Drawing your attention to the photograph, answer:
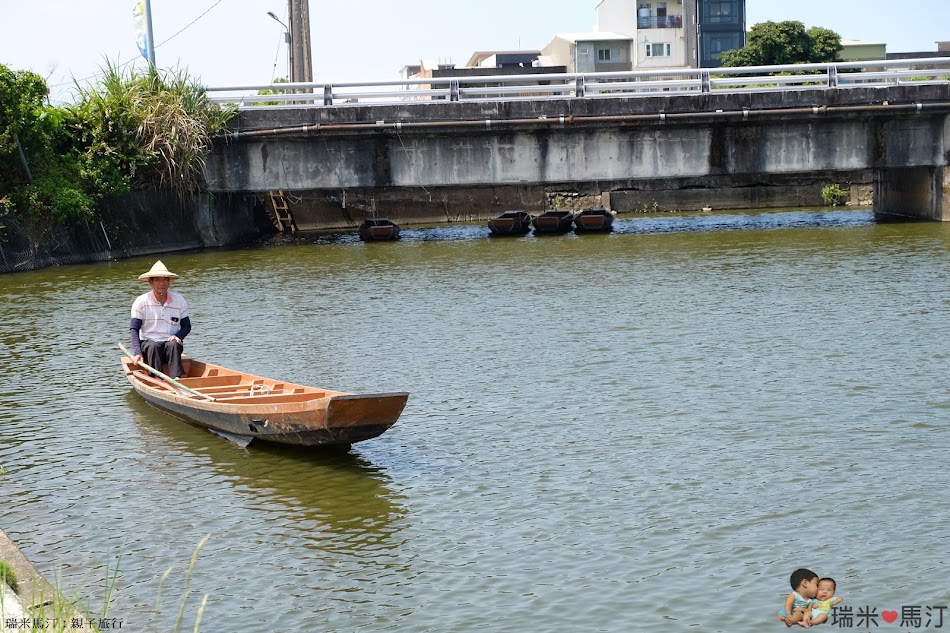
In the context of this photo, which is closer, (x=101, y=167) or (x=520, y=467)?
(x=520, y=467)

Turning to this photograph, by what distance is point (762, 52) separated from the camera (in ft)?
264

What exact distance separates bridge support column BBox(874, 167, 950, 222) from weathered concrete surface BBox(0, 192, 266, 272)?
74.4 feet

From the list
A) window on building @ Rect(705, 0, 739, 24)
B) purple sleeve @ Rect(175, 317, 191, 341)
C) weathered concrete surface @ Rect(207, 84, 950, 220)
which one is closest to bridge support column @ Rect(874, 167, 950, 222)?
weathered concrete surface @ Rect(207, 84, 950, 220)

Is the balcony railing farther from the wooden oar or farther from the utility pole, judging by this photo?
the wooden oar

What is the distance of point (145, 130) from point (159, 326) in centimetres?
2207

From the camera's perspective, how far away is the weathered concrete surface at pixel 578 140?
35.7 metres

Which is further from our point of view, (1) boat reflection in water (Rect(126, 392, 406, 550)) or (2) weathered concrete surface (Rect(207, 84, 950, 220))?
(2) weathered concrete surface (Rect(207, 84, 950, 220))

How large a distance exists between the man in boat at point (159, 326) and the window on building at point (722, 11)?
87642 mm

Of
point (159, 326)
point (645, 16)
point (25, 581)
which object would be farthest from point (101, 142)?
point (645, 16)

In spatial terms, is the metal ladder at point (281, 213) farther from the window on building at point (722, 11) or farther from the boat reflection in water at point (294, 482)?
the window on building at point (722, 11)

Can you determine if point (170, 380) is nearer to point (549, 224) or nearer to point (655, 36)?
point (549, 224)

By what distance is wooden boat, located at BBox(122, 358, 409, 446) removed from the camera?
1171cm

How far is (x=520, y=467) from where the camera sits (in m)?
12.0

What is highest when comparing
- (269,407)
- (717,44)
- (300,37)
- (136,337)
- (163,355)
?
(717,44)
